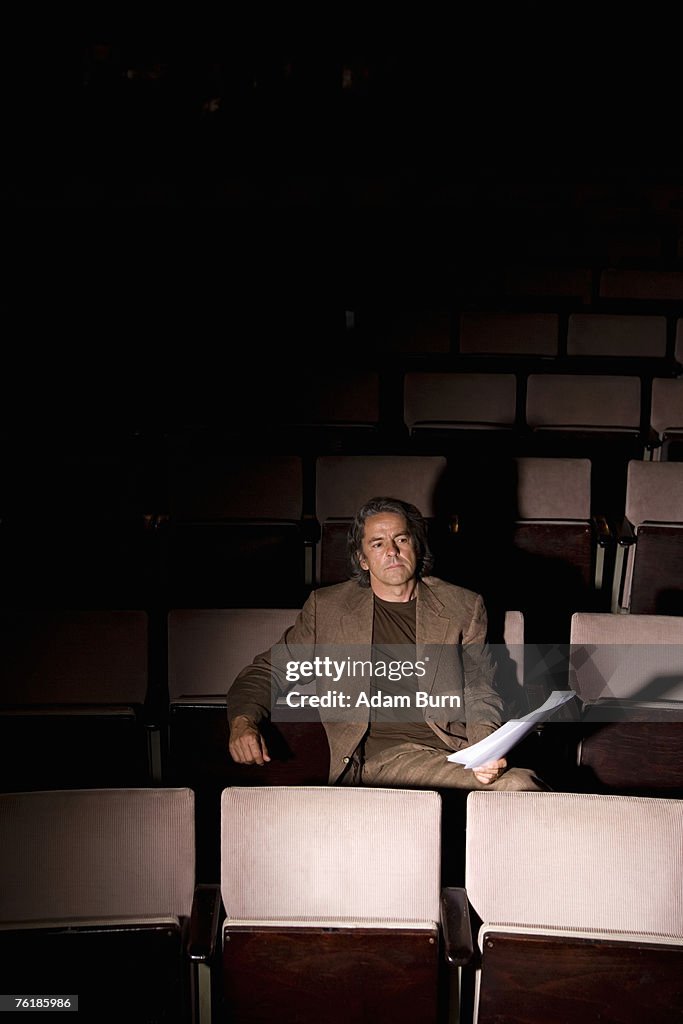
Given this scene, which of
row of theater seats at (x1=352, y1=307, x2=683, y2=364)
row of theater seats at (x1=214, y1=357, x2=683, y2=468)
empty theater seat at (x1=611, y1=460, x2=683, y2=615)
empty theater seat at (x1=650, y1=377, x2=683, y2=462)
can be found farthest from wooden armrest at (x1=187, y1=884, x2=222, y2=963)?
row of theater seats at (x1=352, y1=307, x2=683, y2=364)

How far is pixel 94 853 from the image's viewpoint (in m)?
0.45

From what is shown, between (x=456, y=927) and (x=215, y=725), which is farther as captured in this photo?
(x=215, y=725)

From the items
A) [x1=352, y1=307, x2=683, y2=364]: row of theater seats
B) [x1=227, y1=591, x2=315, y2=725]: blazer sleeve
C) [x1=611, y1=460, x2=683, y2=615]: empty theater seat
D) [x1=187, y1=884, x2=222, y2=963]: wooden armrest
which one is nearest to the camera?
[x1=187, y1=884, x2=222, y2=963]: wooden armrest

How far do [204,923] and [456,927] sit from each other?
0.12 meters

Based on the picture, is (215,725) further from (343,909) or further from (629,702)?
(629,702)

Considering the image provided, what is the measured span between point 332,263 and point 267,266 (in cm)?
11

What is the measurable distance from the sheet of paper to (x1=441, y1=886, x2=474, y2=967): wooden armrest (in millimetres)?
66

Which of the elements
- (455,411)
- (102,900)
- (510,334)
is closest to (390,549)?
(102,900)

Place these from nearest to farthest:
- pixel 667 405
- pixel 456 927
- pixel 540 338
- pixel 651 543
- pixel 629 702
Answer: pixel 456 927, pixel 629 702, pixel 651 543, pixel 667 405, pixel 540 338

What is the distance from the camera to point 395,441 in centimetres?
104

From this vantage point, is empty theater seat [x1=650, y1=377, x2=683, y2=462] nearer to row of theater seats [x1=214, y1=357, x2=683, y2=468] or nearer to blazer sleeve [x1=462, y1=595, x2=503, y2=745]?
row of theater seats [x1=214, y1=357, x2=683, y2=468]

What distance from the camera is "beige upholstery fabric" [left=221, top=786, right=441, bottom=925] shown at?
442 mm

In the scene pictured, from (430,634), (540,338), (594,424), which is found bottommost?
(430,634)

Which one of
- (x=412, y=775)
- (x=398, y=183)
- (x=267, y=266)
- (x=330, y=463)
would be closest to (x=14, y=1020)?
(x=412, y=775)
